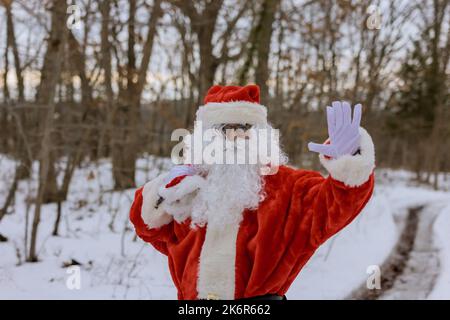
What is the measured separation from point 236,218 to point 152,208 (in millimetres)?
415

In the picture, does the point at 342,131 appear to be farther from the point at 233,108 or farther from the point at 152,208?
the point at 152,208

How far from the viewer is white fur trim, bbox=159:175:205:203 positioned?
7.01ft

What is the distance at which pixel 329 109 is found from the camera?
1.77 m

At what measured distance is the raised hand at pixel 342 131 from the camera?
1744 millimetres

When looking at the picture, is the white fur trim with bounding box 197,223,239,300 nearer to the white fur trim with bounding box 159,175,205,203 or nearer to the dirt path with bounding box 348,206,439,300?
the white fur trim with bounding box 159,175,205,203

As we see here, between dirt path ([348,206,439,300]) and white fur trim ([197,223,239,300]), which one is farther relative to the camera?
dirt path ([348,206,439,300])

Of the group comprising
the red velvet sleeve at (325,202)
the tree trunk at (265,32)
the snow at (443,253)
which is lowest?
the snow at (443,253)

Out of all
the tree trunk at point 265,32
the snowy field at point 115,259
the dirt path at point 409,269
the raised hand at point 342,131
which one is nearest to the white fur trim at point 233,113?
the raised hand at point 342,131

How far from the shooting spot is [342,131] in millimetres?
1757

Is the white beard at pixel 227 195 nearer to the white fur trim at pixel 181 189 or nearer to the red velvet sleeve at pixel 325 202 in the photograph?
the white fur trim at pixel 181 189

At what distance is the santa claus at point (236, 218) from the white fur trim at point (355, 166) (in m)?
0.10

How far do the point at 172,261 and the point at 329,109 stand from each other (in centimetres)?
109

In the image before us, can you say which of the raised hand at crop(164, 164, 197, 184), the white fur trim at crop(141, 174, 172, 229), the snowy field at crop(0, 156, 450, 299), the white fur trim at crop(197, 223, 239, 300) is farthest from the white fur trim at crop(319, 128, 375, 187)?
the snowy field at crop(0, 156, 450, 299)

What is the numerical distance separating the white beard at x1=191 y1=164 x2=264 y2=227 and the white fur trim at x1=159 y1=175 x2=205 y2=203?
4cm
